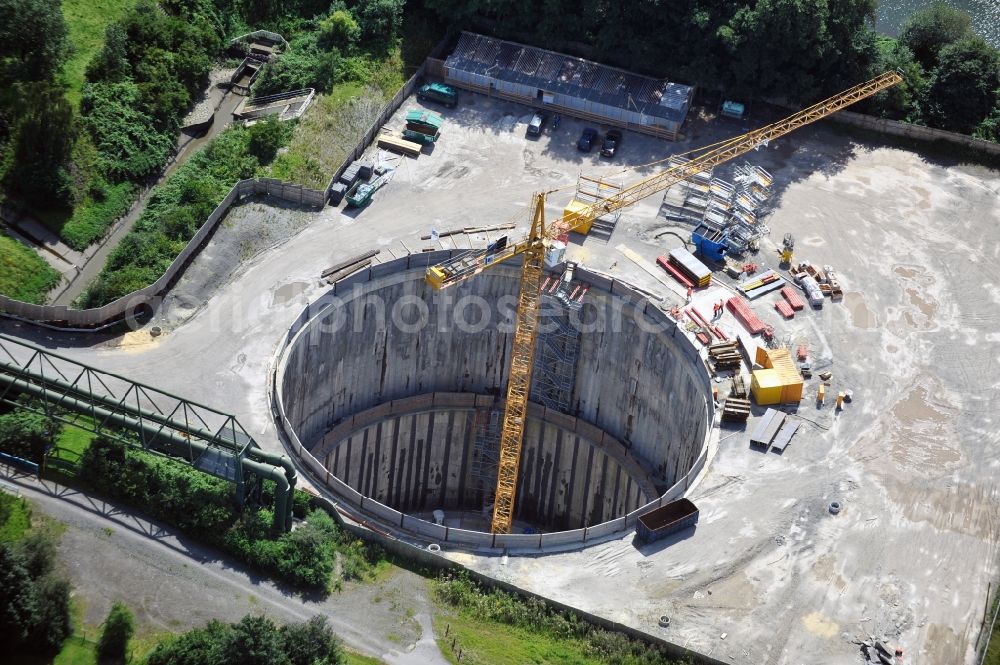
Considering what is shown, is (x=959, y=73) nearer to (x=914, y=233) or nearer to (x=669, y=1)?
(x=914, y=233)

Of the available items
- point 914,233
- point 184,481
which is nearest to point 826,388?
point 914,233

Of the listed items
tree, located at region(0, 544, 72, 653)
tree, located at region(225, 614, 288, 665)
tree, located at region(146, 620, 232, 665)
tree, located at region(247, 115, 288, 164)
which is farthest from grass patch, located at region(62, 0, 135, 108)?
tree, located at region(225, 614, 288, 665)

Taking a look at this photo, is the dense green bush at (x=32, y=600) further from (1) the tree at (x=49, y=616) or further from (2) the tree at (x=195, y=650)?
(2) the tree at (x=195, y=650)

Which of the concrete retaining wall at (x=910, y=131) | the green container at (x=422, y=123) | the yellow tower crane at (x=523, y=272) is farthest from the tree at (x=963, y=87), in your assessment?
the green container at (x=422, y=123)

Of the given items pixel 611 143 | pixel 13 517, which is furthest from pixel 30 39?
pixel 611 143

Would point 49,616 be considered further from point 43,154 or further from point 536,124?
point 536,124

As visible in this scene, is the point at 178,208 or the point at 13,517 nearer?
the point at 13,517

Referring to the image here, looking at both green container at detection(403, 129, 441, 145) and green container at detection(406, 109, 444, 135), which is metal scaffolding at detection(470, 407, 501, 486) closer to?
green container at detection(403, 129, 441, 145)
